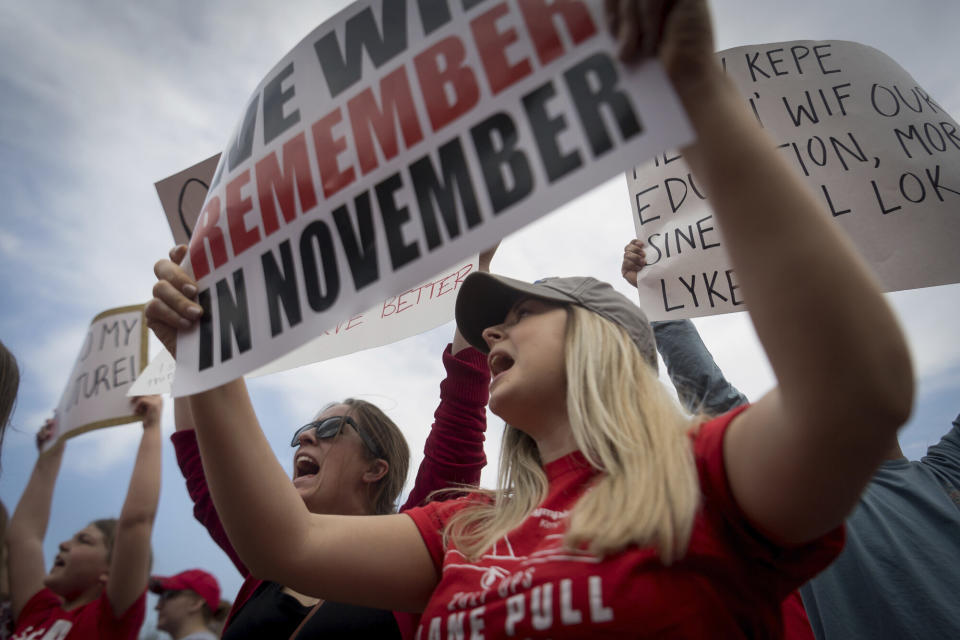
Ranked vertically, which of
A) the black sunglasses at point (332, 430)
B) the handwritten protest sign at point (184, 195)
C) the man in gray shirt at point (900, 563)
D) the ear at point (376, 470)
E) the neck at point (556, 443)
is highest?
the handwritten protest sign at point (184, 195)

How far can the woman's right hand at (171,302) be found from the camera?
1.07 meters

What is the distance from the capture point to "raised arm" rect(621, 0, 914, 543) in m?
0.68

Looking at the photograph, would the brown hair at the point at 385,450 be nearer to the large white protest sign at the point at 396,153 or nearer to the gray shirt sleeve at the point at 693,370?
the gray shirt sleeve at the point at 693,370

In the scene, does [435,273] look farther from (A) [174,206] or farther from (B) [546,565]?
(A) [174,206]

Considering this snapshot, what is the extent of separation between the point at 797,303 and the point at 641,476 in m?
0.44

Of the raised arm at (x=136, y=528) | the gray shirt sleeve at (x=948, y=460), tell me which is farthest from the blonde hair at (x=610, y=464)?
the raised arm at (x=136, y=528)

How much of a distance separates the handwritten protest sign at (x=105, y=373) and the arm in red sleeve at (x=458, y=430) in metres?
1.19

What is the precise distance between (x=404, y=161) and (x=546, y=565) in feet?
2.22

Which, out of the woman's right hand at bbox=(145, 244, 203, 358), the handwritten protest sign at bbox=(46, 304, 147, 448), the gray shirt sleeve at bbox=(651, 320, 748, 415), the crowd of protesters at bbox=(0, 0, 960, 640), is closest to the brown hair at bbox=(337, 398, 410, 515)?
the crowd of protesters at bbox=(0, 0, 960, 640)

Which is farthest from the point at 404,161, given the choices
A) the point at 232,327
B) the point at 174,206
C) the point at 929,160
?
the point at 929,160

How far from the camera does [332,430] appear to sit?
2471 mm

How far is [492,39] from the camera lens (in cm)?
87

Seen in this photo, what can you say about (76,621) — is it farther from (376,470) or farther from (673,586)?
(673,586)

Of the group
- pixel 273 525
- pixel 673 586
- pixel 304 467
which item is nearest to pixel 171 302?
pixel 273 525
